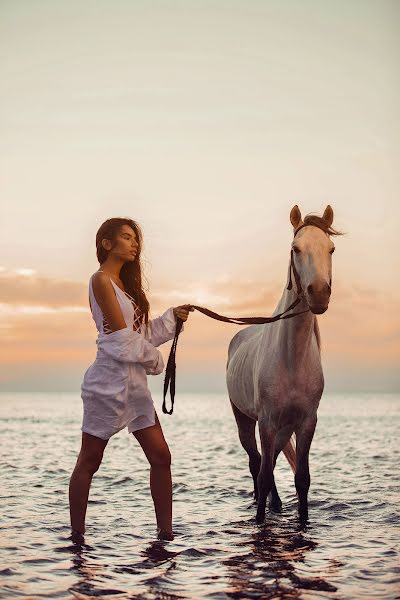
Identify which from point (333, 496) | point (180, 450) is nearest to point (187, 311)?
point (333, 496)

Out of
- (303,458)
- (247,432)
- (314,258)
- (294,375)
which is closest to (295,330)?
(294,375)

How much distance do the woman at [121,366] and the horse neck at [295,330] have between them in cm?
103

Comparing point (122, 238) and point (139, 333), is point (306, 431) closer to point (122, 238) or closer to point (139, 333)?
point (139, 333)

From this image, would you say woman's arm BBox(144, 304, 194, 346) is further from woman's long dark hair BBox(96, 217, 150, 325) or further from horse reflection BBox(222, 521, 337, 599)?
horse reflection BBox(222, 521, 337, 599)

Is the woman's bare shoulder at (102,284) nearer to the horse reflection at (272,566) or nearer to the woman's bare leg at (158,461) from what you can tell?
the woman's bare leg at (158,461)

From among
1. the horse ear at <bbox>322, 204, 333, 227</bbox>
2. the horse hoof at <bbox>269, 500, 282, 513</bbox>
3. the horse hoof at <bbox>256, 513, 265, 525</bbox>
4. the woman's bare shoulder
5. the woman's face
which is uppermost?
the horse ear at <bbox>322, 204, 333, 227</bbox>

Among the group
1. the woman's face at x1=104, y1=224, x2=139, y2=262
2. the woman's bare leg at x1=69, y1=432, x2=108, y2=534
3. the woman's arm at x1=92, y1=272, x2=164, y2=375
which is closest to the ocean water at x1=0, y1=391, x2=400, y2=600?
the woman's bare leg at x1=69, y1=432, x2=108, y2=534

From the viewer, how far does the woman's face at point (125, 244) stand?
555 centimetres

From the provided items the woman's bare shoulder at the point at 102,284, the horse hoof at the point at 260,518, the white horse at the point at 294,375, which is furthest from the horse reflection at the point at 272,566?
the woman's bare shoulder at the point at 102,284

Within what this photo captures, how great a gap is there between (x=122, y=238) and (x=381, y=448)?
11705mm

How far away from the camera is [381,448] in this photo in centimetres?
1577

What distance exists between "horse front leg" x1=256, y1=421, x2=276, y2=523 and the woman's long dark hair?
1.63 metres

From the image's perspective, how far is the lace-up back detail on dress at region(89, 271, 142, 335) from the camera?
541 cm

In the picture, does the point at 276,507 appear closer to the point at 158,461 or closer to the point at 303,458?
the point at 303,458
